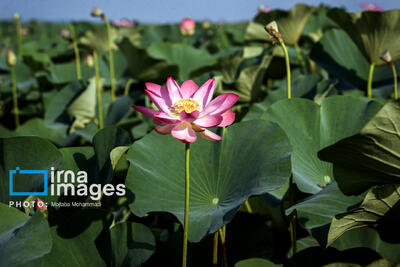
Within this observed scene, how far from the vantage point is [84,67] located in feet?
8.59

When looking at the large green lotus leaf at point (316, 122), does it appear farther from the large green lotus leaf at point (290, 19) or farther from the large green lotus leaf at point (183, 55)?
the large green lotus leaf at point (183, 55)

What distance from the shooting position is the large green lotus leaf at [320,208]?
85cm

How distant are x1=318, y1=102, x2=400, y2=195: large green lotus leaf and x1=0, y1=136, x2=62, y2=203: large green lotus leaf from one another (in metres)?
0.63

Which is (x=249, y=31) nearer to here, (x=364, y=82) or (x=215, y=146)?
(x=364, y=82)

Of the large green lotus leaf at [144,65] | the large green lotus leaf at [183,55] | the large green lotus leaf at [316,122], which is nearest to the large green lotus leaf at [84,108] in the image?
the large green lotus leaf at [144,65]

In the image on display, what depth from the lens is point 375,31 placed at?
1395 millimetres


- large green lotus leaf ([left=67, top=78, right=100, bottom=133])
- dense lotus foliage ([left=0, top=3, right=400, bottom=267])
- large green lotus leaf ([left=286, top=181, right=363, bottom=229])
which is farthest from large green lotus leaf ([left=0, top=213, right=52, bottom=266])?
large green lotus leaf ([left=67, top=78, right=100, bottom=133])

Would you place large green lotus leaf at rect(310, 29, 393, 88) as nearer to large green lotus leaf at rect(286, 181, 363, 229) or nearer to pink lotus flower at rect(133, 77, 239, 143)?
large green lotus leaf at rect(286, 181, 363, 229)

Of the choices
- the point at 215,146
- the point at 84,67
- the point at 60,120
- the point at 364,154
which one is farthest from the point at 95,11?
the point at 364,154

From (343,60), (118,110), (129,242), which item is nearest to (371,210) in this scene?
(129,242)

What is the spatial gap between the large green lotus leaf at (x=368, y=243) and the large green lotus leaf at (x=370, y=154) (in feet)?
0.42

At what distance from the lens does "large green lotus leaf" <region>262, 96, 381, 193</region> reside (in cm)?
106

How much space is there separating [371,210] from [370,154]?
5.1 inches

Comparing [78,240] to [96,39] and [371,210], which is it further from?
[96,39]
